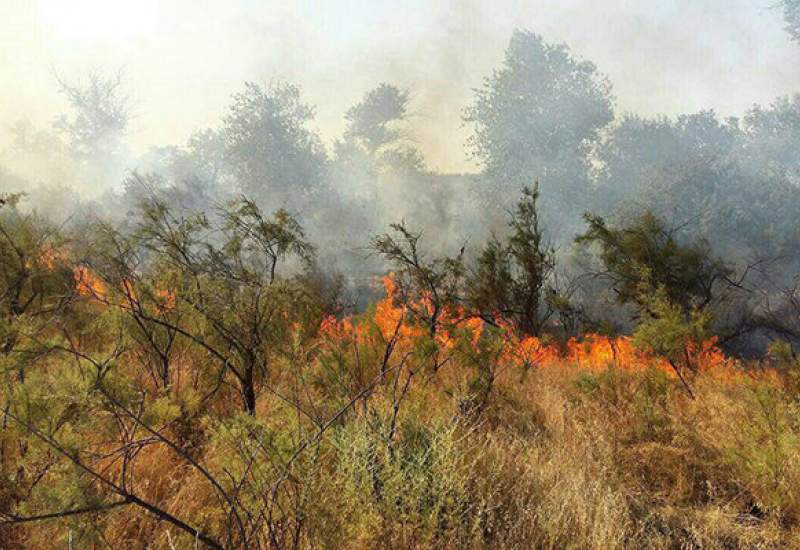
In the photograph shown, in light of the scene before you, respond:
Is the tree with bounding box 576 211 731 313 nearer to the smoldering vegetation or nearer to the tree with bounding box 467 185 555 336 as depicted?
the smoldering vegetation

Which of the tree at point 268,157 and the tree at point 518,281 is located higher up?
the tree at point 268,157

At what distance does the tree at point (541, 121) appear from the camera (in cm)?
2453

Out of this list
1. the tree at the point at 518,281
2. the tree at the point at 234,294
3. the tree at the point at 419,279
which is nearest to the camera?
the tree at the point at 234,294

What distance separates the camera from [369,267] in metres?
22.2

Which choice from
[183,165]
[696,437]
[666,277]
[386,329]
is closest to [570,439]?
[696,437]

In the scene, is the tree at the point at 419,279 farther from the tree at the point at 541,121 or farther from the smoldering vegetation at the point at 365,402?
the tree at the point at 541,121

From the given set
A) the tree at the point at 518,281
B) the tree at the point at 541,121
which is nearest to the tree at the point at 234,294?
the tree at the point at 518,281

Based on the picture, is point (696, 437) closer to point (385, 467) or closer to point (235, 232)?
point (385, 467)

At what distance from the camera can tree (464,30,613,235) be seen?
80.5 ft

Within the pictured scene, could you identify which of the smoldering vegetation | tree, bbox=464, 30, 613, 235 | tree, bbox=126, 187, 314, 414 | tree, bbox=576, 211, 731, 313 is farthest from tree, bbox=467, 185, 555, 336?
tree, bbox=464, 30, 613, 235

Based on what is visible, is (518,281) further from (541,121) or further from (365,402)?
(541,121)

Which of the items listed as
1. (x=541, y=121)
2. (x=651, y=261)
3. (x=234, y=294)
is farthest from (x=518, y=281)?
(x=541, y=121)

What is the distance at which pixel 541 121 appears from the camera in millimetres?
25766

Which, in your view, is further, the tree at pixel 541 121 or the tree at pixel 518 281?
the tree at pixel 541 121
